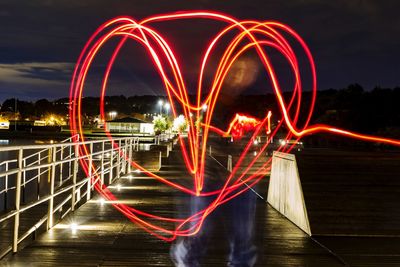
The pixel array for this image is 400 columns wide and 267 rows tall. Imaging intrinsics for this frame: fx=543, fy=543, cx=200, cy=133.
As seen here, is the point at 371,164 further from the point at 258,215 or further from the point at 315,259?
the point at 315,259

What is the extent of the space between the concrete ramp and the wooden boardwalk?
7.6 inches

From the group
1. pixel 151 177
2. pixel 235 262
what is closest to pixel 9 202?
pixel 151 177

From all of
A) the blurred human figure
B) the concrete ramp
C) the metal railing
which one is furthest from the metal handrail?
the concrete ramp

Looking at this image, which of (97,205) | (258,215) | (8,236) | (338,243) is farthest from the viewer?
(97,205)

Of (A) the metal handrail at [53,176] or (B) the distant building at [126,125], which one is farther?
(B) the distant building at [126,125]

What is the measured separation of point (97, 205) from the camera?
11516mm

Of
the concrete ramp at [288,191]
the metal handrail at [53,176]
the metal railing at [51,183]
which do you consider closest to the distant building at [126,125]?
the metal railing at [51,183]

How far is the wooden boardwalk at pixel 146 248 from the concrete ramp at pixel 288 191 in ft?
0.63

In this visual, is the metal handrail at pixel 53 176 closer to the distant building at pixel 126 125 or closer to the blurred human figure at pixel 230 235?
the blurred human figure at pixel 230 235

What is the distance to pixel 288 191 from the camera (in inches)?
406

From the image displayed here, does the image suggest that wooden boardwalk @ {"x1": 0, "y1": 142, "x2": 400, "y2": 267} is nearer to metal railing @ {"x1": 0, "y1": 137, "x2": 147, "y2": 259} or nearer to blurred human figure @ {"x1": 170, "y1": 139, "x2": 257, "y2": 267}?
blurred human figure @ {"x1": 170, "y1": 139, "x2": 257, "y2": 267}

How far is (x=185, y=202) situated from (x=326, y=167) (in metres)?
4.14

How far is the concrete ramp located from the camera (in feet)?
30.2

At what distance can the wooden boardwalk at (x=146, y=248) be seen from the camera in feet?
22.2
